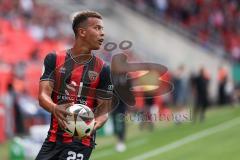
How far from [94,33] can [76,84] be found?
526mm

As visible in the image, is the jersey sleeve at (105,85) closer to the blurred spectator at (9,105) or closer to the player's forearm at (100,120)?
the player's forearm at (100,120)

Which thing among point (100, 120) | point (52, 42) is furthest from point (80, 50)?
point (52, 42)

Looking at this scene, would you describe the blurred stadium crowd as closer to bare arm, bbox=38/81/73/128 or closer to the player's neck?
the player's neck

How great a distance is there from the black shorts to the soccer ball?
0.16 metres

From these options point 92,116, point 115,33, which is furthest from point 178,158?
point 115,33

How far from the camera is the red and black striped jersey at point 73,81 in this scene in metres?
7.10

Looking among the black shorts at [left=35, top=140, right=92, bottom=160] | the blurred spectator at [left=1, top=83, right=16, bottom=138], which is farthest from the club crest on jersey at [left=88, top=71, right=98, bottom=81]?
the blurred spectator at [left=1, top=83, right=16, bottom=138]

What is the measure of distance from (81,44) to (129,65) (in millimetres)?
5622

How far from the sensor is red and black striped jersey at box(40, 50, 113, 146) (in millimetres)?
7102

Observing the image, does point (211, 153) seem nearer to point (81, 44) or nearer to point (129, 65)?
point (129, 65)

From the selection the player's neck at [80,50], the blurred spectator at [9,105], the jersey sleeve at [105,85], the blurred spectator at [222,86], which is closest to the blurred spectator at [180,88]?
the blurred spectator at [222,86]

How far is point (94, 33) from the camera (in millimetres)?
7039

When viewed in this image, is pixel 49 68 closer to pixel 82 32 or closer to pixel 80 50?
pixel 80 50

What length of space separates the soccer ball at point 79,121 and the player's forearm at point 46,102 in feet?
0.50
